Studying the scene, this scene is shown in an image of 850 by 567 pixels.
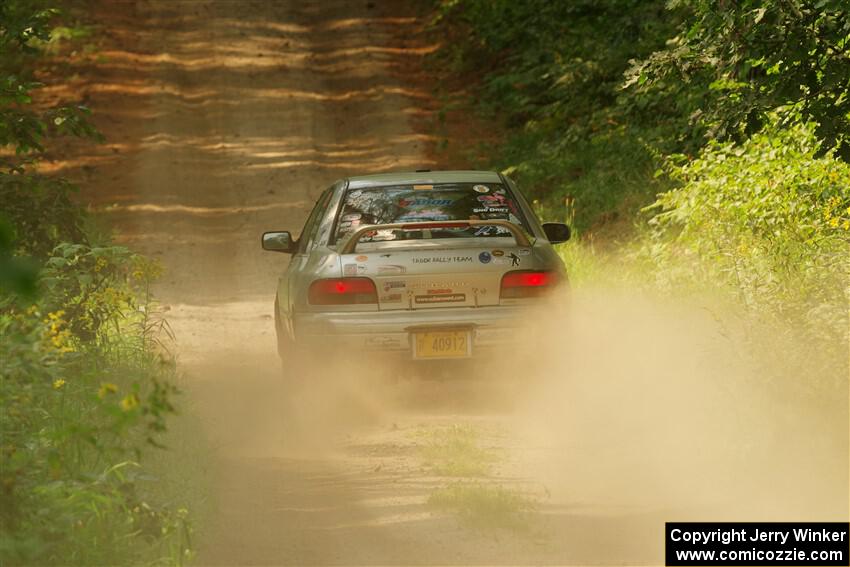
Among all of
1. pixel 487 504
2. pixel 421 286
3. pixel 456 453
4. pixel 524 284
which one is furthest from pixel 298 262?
pixel 487 504

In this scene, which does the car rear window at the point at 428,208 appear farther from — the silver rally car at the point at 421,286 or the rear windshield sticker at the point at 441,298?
the rear windshield sticker at the point at 441,298

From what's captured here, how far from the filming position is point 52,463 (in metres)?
4.91

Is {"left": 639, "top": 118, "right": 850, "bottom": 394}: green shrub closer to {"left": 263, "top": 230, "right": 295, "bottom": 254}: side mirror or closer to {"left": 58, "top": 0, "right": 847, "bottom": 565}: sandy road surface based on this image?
{"left": 58, "top": 0, "right": 847, "bottom": 565}: sandy road surface

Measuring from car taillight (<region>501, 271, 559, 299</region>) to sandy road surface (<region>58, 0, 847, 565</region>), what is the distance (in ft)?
1.90

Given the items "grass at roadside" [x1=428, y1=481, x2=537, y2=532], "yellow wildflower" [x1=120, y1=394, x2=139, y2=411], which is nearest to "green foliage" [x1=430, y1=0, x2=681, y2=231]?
"grass at roadside" [x1=428, y1=481, x2=537, y2=532]

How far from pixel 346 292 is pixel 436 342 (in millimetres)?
705

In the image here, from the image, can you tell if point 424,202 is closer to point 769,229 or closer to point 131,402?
point 769,229

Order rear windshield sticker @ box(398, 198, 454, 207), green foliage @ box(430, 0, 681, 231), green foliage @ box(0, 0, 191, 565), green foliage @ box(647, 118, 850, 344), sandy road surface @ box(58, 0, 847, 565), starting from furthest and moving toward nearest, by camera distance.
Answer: green foliage @ box(430, 0, 681, 231), rear windshield sticker @ box(398, 198, 454, 207), green foliage @ box(647, 118, 850, 344), sandy road surface @ box(58, 0, 847, 565), green foliage @ box(0, 0, 191, 565)

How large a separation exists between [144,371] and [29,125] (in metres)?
1.82

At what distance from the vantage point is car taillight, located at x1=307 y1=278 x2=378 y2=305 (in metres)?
8.80

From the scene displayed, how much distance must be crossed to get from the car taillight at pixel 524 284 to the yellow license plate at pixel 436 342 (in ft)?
1.36

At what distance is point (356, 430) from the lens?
8.67 meters

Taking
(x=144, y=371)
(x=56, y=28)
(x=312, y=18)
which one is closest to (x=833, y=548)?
(x=144, y=371)

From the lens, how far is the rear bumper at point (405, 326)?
8.71 meters
